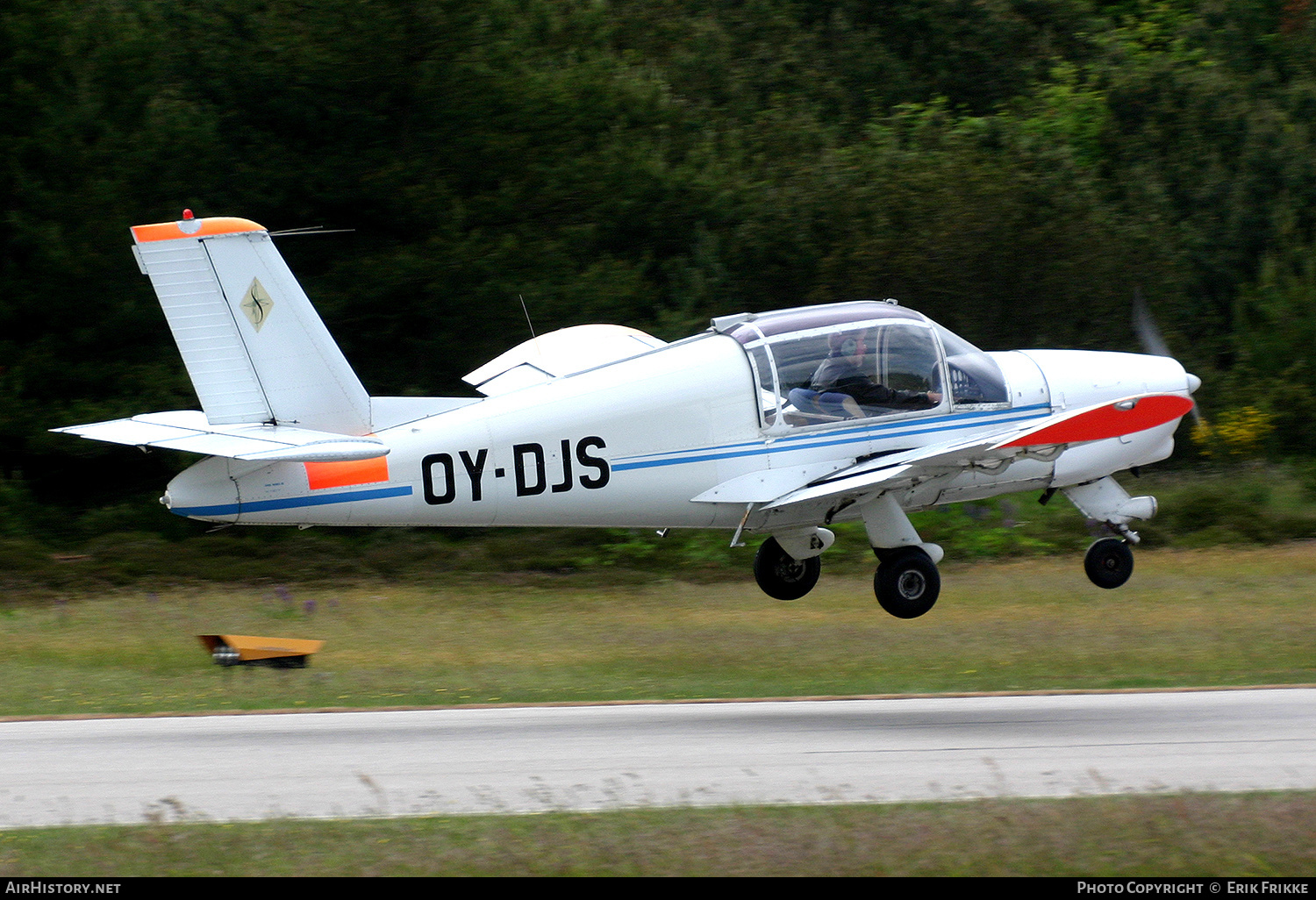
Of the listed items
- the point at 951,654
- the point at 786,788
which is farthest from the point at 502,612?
the point at 786,788

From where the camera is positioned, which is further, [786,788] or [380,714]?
[380,714]

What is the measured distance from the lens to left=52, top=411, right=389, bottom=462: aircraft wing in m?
9.88

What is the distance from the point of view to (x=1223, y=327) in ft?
95.9

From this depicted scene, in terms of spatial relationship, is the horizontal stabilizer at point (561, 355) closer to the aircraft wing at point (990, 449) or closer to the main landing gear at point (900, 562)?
the aircraft wing at point (990, 449)

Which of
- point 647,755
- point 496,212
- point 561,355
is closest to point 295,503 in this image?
point 647,755

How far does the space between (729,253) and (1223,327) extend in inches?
424

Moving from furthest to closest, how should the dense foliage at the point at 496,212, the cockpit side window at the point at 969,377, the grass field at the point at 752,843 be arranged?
the dense foliage at the point at 496,212, the cockpit side window at the point at 969,377, the grass field at the point at 752,843

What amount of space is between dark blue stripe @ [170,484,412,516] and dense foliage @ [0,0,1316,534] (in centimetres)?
1184

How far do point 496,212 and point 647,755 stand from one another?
1662 cm

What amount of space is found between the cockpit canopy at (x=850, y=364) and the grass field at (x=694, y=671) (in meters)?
2.68

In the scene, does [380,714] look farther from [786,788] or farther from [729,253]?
[729,253]

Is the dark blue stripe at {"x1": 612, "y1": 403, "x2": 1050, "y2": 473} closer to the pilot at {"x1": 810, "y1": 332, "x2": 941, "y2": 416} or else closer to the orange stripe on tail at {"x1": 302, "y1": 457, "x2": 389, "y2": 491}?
the pilot at {"x1": 810, "y1": 332, "x2": 941, "y2": 416}

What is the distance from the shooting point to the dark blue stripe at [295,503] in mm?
10336

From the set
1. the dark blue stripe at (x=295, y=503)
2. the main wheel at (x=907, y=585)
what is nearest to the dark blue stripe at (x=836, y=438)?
the main wheel at (x=907, y=585)
